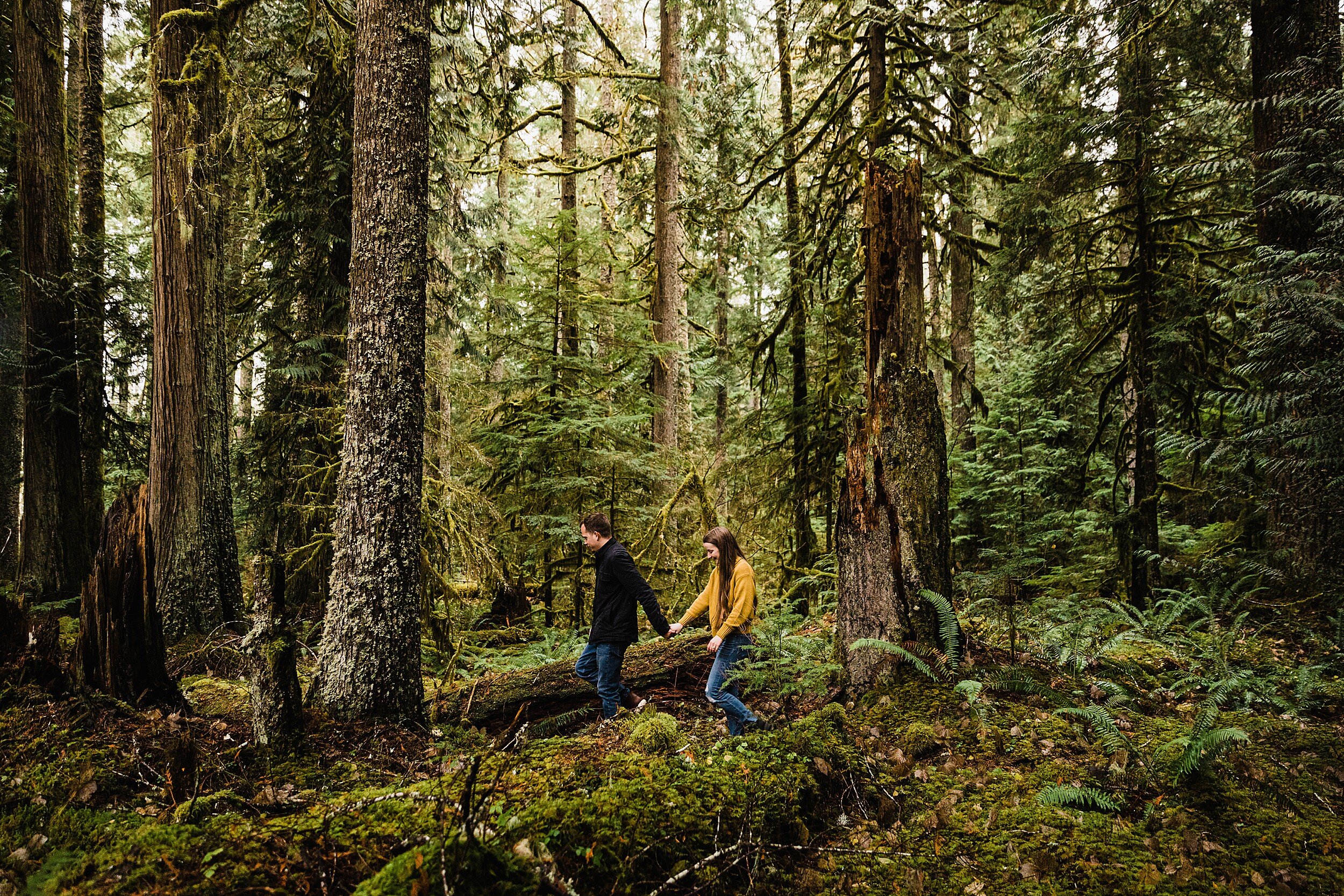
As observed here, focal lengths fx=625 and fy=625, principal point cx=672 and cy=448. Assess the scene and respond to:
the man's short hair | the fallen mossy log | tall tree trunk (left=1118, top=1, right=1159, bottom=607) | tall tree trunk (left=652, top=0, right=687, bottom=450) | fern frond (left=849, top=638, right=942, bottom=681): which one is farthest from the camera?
tall tree trunk (left=652, top=0, right=687, bottom=450)

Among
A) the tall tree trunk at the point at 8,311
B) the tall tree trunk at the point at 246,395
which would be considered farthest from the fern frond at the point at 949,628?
the tall tree trunk at the point at 8,311

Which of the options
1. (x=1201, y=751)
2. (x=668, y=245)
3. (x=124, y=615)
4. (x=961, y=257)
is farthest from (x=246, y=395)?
(x=1201, y=751)

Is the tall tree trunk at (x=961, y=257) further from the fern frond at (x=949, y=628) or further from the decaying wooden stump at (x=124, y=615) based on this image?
the decaying wooden stump at (x=124, y=615)

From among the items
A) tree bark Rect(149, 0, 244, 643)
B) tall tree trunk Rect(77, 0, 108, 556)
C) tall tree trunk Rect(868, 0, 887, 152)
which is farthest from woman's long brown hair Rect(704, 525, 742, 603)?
tall tree trunk Rect(77, 0, 108, 556)

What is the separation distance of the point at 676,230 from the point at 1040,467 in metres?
8.20

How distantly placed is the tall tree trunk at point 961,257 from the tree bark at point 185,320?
28.9ft

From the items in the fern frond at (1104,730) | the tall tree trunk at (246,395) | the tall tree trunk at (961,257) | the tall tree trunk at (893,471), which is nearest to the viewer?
the fern frond at (1104,730)

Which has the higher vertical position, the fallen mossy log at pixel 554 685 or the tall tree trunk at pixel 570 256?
the tall tree trunk at pixel 570 256

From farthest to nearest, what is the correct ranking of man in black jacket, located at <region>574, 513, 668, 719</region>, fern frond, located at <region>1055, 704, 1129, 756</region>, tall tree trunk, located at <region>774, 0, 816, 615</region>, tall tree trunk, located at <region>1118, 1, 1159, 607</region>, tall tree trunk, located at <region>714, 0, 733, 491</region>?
tall tree trunk, located at <region>714, 0, 733, 491</region>, tall tree trunk, located at <region>774, 0, 816, 615</region>, tall tree trunk, located at <region>1118, 1, 1159, 607</region>, man in black jacket, located at <region>574, 513, 668, 719</region>, fern frond, located at <region>1055, 704, 1129, 756</region>

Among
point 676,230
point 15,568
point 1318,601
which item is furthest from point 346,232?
point 1318,601

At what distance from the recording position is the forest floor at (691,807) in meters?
2.11

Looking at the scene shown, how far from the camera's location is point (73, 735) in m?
3.72

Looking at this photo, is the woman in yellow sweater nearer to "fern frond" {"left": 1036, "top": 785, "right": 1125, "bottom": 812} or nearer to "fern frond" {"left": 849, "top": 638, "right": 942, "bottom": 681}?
"fern frond" {"left": 849, "top": 638, "right": 942, "bottom": 681}

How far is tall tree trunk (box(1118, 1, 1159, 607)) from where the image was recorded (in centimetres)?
830
